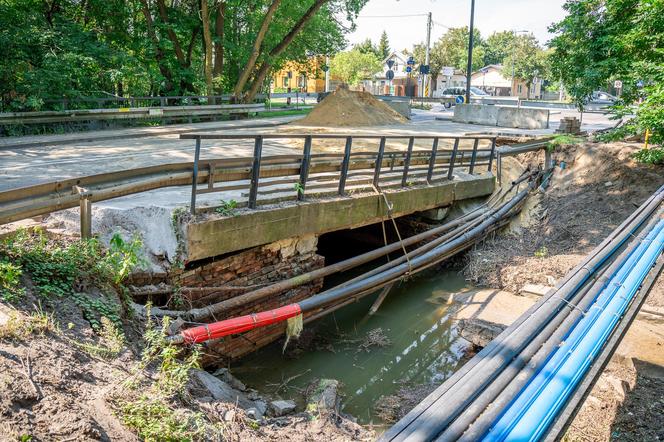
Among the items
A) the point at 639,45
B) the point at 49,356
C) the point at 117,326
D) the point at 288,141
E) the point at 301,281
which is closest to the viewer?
the point at 49,356

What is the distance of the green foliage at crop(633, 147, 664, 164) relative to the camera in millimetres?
12695

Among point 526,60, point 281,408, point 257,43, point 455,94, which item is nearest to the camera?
point 281,408

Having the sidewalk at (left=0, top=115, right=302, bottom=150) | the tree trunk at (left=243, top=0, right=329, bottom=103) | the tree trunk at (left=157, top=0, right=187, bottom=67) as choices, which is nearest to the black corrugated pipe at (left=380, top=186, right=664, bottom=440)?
the sidewalk at (left=0, top=115, right=302, bottom=150)

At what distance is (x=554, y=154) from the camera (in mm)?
16109

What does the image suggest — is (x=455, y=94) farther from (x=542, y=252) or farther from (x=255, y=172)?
(x=255, y=172)

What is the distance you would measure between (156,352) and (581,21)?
15.4 m

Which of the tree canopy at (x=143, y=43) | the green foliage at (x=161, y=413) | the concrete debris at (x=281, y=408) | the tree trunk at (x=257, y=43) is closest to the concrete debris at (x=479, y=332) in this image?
the concrete debris at (x=281, y=408)

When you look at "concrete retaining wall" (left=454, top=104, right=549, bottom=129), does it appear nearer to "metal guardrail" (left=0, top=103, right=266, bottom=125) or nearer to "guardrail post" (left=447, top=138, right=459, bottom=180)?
"metal guardrail" (left=0, top=103, right=266, bottom=125)

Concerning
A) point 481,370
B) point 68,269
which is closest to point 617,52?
point 481,370

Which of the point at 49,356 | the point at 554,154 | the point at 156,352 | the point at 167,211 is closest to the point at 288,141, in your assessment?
the point at 554,154

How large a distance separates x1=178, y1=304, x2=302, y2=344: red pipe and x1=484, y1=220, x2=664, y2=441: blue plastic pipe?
11.8ft

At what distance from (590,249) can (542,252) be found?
38.4 inches

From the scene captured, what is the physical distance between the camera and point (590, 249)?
38.8ft

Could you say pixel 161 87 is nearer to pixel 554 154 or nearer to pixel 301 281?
pixel 554 154
